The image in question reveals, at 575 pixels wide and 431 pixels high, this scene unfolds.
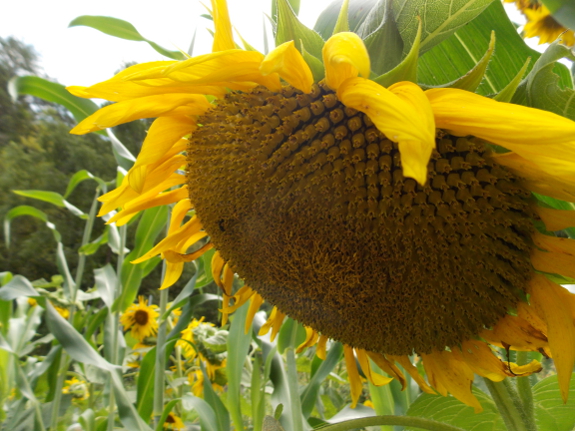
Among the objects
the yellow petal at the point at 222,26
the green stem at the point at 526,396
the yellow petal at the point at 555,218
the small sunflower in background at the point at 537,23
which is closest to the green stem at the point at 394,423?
the green stem at the point at 526,396

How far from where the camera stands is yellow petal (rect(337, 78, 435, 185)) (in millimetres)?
283

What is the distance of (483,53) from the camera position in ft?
1.55

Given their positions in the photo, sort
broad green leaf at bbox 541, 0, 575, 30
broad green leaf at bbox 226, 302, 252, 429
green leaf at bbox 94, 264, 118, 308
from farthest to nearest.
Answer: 1. green leaf at bbox 94, 264, 118, 308
2. broad green leaf at bbox 226, 302, 252, 429
3. broad green leaf at bbox 541, 0, 575, 30

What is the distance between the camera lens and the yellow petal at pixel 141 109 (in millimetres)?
450

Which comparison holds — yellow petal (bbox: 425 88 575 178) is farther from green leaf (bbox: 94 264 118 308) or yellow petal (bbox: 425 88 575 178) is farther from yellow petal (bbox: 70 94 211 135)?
green leaf (bbox: 94 264 118 308)

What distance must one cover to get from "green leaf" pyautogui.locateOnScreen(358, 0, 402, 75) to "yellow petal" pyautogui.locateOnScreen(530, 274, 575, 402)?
0.30 m

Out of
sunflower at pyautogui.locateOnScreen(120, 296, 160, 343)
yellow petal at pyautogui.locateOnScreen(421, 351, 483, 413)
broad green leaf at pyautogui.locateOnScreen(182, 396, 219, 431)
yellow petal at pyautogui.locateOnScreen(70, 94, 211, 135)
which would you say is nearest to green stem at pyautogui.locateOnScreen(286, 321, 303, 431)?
broad green leaf at pyautogui.locateOnScreen(182, 396, 219, 431)

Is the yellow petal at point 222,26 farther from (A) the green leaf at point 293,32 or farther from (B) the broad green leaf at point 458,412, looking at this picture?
(B) the broad green leaf at point 458,412

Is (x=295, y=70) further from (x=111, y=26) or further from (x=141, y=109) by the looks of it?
(x=111, y=26)

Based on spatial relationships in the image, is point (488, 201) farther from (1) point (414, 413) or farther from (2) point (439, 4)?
(1) point (414, 413)

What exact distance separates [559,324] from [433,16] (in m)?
0.35

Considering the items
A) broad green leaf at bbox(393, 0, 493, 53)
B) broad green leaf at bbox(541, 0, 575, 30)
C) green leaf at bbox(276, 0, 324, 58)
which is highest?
green leaf at bbox(276, 0, 324, 58)

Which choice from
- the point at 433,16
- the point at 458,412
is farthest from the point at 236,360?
the point at 433,16

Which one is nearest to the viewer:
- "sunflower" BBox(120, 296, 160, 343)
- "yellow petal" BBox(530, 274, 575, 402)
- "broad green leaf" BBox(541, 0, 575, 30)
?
"broad green leaf" BBox(541, 0, 575, 30)
